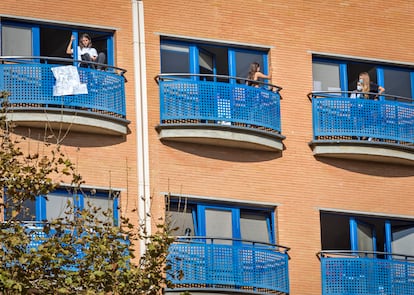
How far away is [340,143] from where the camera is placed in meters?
40.8

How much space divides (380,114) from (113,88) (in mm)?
6454

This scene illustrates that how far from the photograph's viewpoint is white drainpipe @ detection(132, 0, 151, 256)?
38.6m

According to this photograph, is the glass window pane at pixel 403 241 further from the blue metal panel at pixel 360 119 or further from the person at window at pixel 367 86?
the person at window at pixel 367 86

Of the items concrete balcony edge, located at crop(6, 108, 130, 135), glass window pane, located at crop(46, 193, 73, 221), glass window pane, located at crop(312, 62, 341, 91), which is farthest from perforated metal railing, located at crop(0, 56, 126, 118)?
glass window pane, located at crop(312, 62, 341, 91)

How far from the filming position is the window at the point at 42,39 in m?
38.8

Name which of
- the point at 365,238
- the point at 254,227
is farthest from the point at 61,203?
the point at 365,238

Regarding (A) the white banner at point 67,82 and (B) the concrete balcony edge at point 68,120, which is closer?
(B) the concrete balcony edge at point 68,120

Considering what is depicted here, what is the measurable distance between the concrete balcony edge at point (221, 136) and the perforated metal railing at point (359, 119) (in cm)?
129

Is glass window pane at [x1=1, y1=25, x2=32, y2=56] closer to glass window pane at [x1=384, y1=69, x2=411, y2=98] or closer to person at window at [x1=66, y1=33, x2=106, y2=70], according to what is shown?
person at window at [x1=66, y1=33, x2=106, y2=70]

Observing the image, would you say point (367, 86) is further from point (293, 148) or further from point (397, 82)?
point (293, 148)

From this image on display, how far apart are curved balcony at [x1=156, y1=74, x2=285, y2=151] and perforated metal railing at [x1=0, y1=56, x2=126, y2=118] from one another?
1102mm

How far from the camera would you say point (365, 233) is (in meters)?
41.6

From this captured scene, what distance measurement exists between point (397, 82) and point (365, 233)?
386cm

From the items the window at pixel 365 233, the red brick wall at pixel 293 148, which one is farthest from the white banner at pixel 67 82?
the window at pixel 365 233
